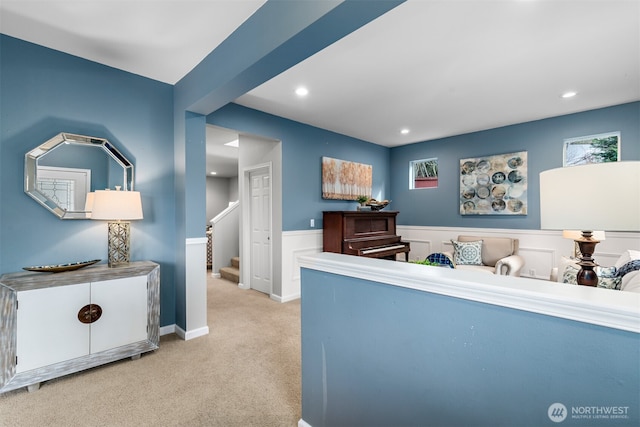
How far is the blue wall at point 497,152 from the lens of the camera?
12.0 ft

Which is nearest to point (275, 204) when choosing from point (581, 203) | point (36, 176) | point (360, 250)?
point (360, 250)

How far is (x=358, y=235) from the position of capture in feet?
14.5

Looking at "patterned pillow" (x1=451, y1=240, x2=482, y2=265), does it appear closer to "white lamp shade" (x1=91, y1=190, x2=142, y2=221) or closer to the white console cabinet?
the white console cabinet

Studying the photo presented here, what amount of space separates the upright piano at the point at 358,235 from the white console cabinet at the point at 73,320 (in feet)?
7.85

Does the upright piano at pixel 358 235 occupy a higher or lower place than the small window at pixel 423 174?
lower

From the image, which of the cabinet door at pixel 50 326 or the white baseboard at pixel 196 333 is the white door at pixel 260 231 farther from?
the cabinet door at pixel 50 326

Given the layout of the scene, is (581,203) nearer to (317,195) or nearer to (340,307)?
(340,307)

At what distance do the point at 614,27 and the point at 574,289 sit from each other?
2.38 meters

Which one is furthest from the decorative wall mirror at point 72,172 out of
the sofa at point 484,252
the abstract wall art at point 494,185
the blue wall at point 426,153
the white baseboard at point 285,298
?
the abstract wall art at point 494,185

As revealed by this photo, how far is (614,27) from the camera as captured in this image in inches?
82.6

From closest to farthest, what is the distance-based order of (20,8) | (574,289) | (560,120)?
(574,289)
(20,8)
(560,120)

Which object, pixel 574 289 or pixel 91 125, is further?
pixel 91 125

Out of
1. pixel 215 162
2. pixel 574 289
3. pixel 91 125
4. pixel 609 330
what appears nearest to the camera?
pixel 609 330

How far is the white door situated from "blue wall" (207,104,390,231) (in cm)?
37
